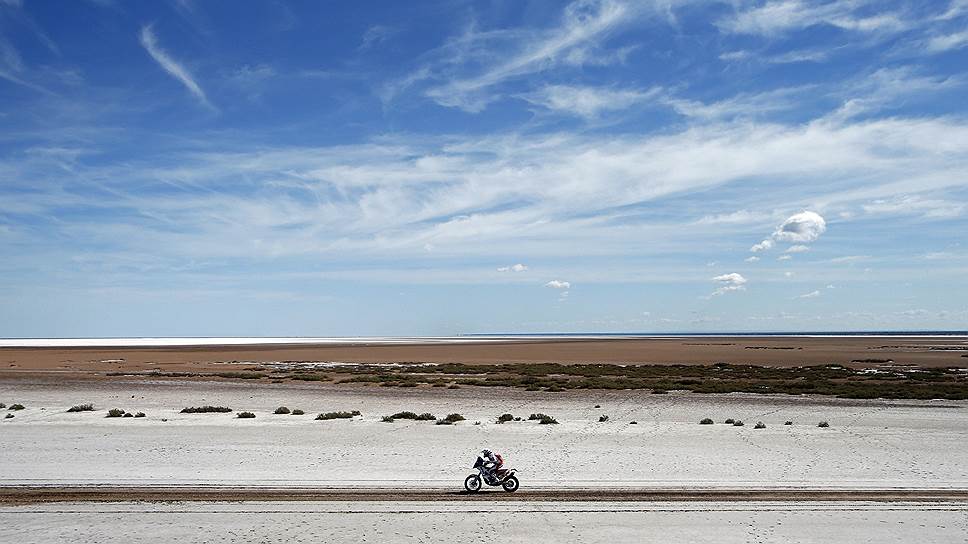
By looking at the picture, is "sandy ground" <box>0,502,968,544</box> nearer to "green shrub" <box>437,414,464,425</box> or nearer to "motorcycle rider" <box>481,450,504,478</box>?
"motorcycle rider" <box>481,450,504,478</box>

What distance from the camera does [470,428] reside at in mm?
29359

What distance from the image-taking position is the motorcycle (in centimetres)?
1714

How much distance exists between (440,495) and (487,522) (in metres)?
2.79

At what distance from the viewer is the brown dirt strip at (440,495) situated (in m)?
16.4

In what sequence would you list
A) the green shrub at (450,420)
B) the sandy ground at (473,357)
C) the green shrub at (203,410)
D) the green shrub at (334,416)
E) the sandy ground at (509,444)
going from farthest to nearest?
the sandy ground at (473,357) → the green shrub at (203,410) → the green shrub at (334,416) → the green shrub at (450,420) → the sandy ground at (509,444)

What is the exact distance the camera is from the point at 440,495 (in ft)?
55.9

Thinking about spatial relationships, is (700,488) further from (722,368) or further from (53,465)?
(722,368)

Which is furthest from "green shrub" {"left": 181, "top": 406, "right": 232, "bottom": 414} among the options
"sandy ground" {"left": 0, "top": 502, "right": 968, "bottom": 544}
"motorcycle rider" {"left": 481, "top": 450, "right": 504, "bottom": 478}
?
"motorcycle rider" {"left": 481, "top": 450, "right": 504, "bottom": 478}

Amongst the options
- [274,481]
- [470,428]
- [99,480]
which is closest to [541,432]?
[470,428]

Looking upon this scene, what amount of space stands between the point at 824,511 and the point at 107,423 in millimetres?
29079

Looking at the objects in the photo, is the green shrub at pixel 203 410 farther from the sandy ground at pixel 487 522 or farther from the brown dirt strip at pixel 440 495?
the sandy ground at pixel 487 522

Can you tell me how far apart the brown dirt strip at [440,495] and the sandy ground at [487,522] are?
580 millimetres

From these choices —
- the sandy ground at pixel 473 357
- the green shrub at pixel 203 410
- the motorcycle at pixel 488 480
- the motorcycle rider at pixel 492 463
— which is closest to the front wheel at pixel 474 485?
the motorcycle at pixel 488 480

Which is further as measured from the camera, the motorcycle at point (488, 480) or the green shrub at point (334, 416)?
the green shrub at point (334, 416)
